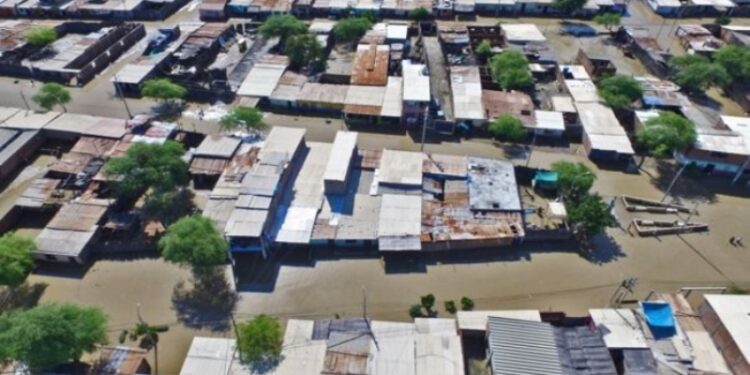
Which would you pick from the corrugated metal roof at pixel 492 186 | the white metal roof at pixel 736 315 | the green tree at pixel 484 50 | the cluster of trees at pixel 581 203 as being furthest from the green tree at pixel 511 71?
the white metal roof at pixel 736 315

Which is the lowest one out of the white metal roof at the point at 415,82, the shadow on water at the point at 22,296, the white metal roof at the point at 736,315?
the shadow on water at the point at 22,296

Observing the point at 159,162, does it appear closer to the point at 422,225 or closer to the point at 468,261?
the point at 422,225

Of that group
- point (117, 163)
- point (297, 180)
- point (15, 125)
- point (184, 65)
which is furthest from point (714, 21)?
point (15, 125)

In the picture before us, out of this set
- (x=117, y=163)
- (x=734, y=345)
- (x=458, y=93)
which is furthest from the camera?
(x=458, y=93)

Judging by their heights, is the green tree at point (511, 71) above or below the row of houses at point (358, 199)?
Answer: above

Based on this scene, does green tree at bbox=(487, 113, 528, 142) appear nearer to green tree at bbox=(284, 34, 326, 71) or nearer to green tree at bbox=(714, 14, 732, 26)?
green tree at bbox=(284, 34, 326, 71)

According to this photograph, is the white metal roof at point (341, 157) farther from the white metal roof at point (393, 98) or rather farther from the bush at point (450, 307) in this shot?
the bush at point (450, 307)
